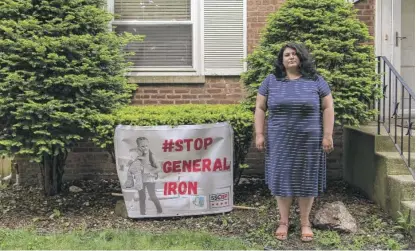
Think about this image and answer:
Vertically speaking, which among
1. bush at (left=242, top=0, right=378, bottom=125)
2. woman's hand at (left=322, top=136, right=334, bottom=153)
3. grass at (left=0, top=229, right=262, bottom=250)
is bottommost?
grass at (left=0, top=229, right=262, bottom=250)

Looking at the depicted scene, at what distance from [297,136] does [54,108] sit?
239 centimetres

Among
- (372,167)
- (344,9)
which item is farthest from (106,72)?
(372,167)

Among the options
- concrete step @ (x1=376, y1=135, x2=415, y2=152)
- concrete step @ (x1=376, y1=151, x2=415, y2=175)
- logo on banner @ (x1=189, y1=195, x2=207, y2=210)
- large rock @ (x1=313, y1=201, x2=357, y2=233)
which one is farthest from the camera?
concrete step @ (x1=376, y1=135, x2=415, y2=152)

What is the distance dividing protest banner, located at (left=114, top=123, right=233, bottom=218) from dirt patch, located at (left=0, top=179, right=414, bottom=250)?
0.56ft

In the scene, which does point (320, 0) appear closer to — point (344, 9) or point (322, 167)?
point (344, 9)

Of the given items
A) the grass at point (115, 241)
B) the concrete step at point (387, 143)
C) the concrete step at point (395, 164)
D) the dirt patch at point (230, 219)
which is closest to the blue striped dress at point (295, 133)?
the dirt patch at point (230, 219)

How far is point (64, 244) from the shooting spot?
4.10 metres

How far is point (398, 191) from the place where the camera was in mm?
4473

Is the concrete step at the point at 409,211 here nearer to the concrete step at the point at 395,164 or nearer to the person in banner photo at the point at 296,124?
the concrete step at the point at 395,164

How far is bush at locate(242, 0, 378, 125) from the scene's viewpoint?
4879 mm

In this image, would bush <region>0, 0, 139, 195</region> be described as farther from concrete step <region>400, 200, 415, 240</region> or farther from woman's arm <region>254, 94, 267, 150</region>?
concrete step <region>400, 200, 415, 240</region>

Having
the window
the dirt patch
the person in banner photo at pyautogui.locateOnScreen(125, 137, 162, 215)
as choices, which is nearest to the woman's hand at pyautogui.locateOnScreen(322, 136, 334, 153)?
the dirt patch

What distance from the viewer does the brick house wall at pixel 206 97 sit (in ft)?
20.7

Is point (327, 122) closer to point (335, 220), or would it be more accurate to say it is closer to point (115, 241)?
point (335, 220)
